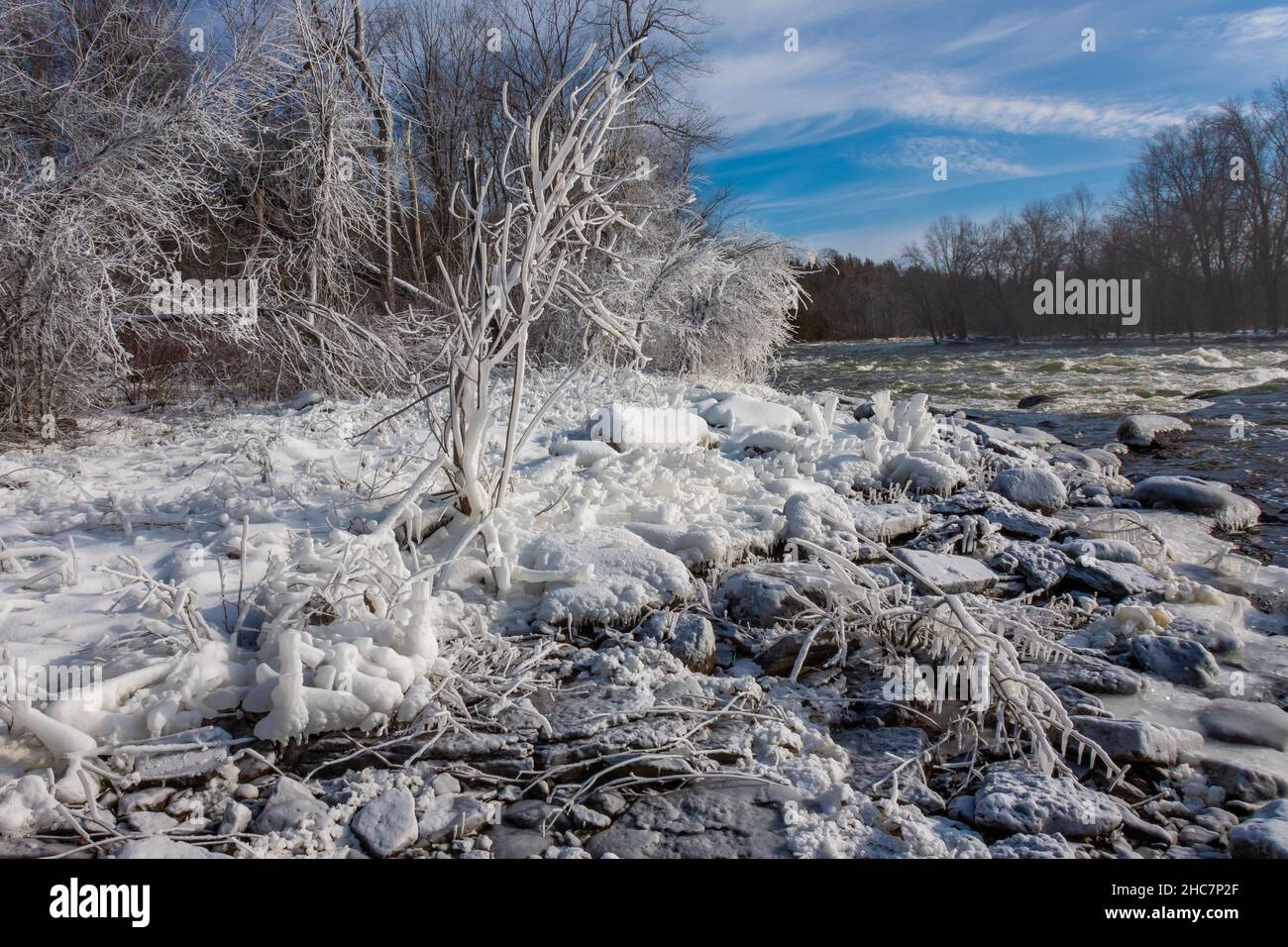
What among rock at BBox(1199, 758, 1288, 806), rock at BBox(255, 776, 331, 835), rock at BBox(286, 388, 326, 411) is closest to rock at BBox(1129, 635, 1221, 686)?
rock at BBox(1199, 758, 1288, 806)

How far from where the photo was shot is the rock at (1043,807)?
2088 mm

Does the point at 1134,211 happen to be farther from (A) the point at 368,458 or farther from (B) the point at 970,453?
(A) the point at 368,458

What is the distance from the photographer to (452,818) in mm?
2137

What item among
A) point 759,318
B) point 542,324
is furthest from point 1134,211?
point 542,324

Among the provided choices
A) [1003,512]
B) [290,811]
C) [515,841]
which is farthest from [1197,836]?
[1003,512]

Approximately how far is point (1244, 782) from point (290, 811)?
→ 2.76 meters

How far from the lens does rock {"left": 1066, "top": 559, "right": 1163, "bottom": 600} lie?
13.1 feet

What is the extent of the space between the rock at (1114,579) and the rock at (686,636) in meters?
2.20

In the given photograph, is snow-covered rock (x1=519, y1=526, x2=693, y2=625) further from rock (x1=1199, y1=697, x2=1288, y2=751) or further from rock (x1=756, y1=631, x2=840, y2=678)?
rock (x1=1199, y1=697, x2=1288, y2=751)

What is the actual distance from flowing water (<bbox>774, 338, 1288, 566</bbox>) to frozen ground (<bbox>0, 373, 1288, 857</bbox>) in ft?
7.55

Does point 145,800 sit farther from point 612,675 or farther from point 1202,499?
point 1202,499

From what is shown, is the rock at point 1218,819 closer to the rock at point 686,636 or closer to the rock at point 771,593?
the rock at point 771,593

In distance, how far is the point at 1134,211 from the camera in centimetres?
2545
